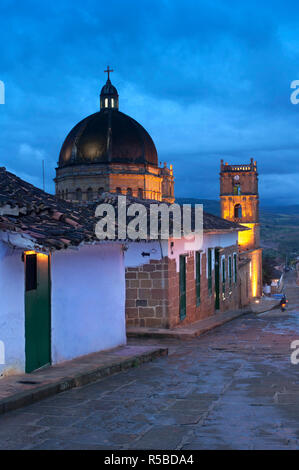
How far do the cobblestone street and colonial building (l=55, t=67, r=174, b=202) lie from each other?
3031cm

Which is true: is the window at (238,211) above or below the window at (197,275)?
above

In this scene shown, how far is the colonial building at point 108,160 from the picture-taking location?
39.9 m

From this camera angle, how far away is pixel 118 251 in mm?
11359

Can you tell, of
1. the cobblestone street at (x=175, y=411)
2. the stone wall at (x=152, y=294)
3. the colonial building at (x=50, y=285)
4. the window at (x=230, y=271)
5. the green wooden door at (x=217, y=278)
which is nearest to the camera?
the cobblestone street at (x=175, y=411)

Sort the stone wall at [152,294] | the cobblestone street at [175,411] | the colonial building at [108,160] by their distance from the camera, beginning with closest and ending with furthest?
the cobblestone street at [175,411] < the stone wall at [152,294] < the colonial building at [108,160]

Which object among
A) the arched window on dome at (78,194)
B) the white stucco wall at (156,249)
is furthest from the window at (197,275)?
the arched window on dome at (78,194)

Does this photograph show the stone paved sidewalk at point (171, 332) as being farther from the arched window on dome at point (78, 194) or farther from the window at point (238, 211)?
the window at point (238, 211)

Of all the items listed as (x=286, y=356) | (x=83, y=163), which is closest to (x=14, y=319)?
(x=286, y=356)

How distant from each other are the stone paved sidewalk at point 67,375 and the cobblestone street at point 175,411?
130 mm

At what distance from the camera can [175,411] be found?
6.40 metres

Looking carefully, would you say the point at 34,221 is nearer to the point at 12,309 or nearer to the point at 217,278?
the point at 12,309

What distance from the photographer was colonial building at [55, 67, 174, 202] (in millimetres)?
39875

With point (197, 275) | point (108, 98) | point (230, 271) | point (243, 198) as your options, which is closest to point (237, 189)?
point (243, 198)
